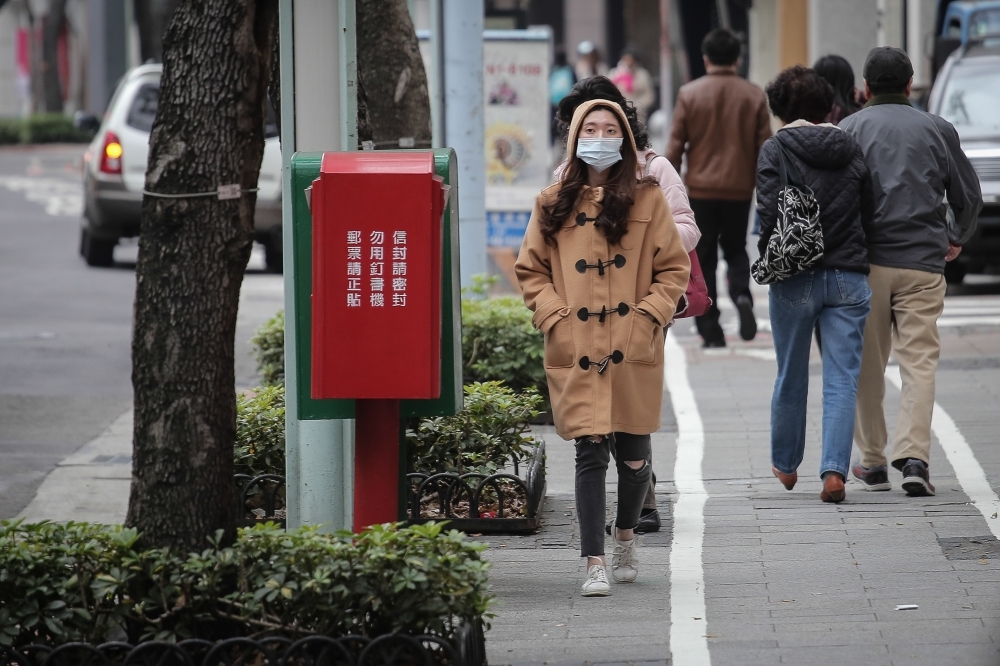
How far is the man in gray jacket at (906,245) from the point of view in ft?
23.0

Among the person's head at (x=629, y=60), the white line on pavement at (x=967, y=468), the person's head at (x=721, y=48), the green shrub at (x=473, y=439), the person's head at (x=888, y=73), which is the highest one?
the person's head at (x=629, y=60)

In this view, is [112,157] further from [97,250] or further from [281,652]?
[281,652]

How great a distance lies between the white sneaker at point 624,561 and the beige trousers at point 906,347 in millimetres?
1807

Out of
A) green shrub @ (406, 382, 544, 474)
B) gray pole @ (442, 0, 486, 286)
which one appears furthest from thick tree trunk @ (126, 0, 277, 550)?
gray pole @ (442, 0, 486, 286)

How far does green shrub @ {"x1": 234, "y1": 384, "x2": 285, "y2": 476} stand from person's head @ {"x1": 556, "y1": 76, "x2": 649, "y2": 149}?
1649 mm

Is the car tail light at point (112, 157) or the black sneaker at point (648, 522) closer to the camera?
the black sneaker at point (648, 522)

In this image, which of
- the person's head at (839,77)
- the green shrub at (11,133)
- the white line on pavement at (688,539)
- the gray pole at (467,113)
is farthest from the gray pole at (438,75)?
the green shrub at (11,133)

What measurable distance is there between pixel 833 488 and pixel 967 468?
104cm

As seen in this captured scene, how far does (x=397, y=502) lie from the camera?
508 cm

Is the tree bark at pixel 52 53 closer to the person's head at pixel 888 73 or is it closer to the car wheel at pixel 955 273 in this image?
the car wheel at pixel 955 273

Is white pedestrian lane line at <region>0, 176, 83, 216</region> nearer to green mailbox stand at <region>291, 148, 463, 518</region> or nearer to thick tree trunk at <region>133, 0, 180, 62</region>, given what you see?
thick tree trunk at <region>133, 0, 180, 62</region>

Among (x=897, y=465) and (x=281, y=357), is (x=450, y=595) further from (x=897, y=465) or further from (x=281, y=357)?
(x=281, y=357)

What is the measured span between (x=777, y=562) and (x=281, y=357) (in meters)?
3.61

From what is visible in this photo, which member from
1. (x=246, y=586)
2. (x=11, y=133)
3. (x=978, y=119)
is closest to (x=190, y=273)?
(x=246, y=586)
